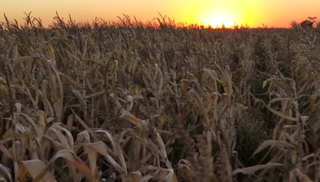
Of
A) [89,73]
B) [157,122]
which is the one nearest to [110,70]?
[89,73]

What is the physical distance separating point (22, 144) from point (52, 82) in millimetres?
613

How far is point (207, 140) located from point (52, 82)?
92 centimetres

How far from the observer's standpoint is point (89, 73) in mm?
2152

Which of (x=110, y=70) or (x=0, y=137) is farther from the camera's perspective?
(x=110, y=70)

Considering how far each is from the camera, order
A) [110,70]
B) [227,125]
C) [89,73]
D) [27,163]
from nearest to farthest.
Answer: [27,163] → [227,125] → [89,73] → [110,70]

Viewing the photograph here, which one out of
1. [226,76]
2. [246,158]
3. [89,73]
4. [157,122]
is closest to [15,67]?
[89,73]

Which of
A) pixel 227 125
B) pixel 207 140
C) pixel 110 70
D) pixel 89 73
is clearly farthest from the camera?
pixel 110 70

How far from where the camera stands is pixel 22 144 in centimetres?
122

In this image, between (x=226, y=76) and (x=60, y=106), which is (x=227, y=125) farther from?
(x=60, y=106)

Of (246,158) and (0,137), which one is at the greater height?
(0,137)

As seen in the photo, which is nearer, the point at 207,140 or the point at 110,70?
the point at 207,140

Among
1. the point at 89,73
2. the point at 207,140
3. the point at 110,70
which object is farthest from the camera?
the point at 110,70

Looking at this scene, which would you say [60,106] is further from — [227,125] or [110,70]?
[227,125]

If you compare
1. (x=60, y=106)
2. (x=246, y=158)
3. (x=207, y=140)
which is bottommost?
(x=246, y=158)
